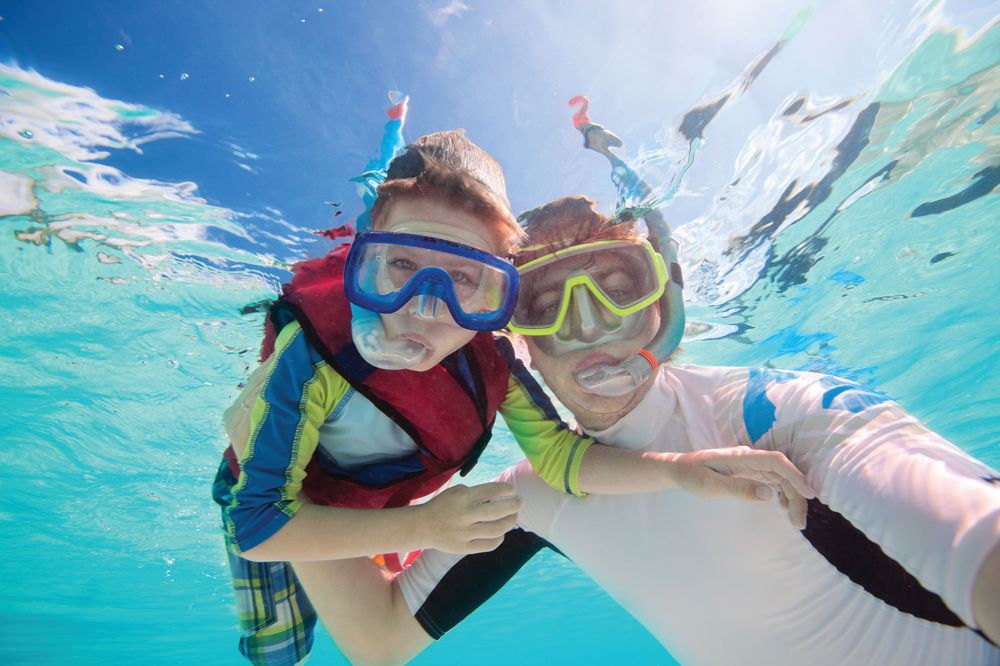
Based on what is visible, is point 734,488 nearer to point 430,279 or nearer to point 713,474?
point 713,474

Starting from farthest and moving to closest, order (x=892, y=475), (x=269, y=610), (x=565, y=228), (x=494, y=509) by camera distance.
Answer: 1. (x=565, y=228)
2. (x=269, y=610)
3. (x=494, y=509)
4. (x=892, y=475)

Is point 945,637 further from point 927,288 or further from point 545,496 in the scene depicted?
point 927,288

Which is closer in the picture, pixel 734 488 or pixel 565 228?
pixel 734 488

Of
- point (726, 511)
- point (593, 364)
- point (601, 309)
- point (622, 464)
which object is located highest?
point (601, 309)

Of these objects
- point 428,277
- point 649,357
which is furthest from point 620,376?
point 428,277

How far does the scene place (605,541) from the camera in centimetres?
332

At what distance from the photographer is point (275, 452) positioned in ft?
7.97

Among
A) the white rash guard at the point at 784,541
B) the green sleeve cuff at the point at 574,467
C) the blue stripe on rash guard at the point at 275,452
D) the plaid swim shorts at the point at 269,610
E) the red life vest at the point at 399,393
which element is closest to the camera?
the white rash guard at the point at 784,541

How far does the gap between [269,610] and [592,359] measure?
287cm

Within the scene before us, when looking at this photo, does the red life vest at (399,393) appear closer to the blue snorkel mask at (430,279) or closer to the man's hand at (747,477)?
the blue snorkel mask at (430,279)

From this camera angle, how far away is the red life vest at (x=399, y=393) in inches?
112

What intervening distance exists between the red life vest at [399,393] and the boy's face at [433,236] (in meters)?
0.27

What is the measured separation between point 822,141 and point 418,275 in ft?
22.4

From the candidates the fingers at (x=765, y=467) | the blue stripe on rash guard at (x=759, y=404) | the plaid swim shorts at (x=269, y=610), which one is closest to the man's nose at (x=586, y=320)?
the blue stripe on rash guard at (x=759, y=404)
